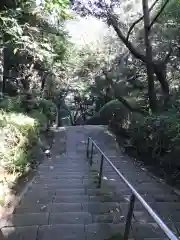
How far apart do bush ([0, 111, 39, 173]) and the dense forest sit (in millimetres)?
17

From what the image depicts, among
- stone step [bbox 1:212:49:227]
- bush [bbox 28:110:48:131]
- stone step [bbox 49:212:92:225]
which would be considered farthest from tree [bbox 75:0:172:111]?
stone step [bbox 1:212:49:227]

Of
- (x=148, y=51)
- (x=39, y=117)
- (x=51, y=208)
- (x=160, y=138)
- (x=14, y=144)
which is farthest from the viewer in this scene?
(x=39, y=117)

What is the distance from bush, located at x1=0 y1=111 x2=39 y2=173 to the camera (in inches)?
219

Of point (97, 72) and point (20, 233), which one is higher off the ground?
point (97, 72)

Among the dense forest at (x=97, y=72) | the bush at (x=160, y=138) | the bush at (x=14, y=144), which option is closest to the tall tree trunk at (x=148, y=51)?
the dense forest at (x=97, y=72)

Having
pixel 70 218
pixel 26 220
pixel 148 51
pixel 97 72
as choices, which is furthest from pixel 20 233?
pixel 97 72

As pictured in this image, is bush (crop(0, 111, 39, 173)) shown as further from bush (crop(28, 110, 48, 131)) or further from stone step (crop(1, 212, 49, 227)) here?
bush (crop(28, 110, 48, 131))

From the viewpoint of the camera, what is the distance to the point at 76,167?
25.8ft

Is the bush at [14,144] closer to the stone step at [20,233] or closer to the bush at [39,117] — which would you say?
the stone step at [20,233]

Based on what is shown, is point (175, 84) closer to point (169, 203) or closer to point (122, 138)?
point (122, 138)

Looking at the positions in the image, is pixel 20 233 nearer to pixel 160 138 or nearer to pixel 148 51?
pixel 160 138

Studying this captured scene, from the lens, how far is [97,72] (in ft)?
68.9

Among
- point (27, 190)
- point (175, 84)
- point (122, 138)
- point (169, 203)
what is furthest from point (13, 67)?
point (169, 203)

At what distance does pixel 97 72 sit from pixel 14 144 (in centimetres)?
1538
